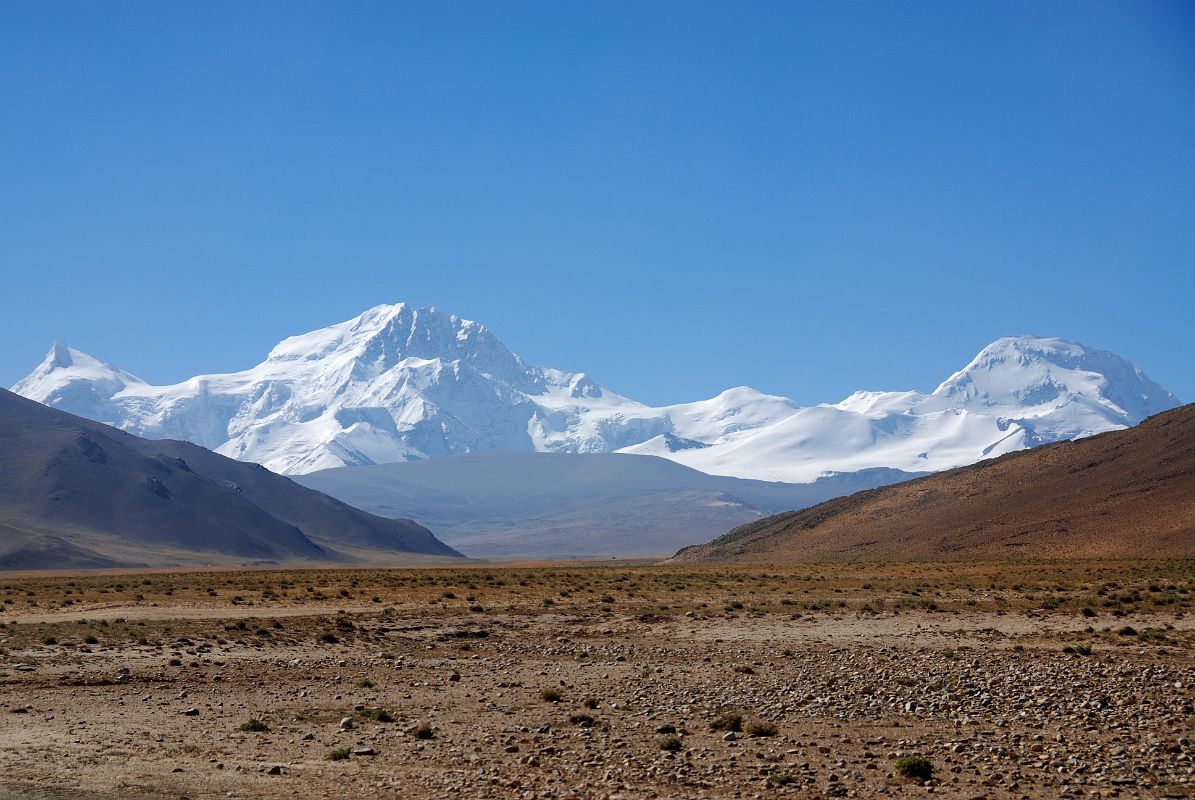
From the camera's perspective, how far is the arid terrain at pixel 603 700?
19109mm

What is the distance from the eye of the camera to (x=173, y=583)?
224 ft

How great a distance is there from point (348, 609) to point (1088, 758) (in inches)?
1358

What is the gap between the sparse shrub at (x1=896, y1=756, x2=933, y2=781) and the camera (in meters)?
18.9

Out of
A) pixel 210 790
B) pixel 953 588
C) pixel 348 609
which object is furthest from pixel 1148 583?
pixel 210 790

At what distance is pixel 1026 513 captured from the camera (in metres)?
114

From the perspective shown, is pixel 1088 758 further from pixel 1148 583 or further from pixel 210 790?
pixel 1148 583

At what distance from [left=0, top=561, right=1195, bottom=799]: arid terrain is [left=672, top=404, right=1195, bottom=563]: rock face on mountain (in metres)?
55.5

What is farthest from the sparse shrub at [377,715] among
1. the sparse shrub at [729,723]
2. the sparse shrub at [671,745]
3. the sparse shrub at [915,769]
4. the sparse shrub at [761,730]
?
the sparse shrub at [915,769]

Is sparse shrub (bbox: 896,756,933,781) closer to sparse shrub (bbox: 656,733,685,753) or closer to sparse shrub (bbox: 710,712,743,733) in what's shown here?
sparse shrub (bbox: 656,733,685,753)

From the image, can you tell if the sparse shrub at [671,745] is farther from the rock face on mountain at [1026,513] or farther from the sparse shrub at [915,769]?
the rock face on mountain at [1026,513]

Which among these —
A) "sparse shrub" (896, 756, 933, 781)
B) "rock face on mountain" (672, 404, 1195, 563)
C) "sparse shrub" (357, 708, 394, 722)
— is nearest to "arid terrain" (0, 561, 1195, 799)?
"sparse shrub" (357, 708, 394, 722)

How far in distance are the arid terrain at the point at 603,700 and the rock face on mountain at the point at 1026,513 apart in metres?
55.5

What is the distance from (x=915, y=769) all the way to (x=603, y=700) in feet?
28.4

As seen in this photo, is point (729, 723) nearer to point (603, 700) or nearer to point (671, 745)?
point (671, 745)
